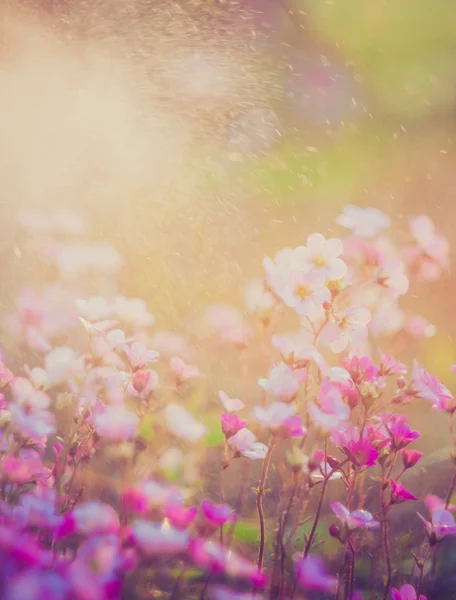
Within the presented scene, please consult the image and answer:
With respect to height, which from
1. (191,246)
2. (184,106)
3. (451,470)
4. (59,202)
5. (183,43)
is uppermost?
(183,43)

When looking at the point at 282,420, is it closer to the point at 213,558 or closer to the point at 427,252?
the point at 213,558

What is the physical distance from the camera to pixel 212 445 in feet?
2.98

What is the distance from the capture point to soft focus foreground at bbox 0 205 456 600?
0.46 metres

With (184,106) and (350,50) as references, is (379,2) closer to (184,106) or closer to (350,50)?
(350,50)

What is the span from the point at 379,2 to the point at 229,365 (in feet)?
3.59

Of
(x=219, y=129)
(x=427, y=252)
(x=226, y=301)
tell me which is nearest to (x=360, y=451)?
(x=427, y=252)

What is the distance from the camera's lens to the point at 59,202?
1.07m

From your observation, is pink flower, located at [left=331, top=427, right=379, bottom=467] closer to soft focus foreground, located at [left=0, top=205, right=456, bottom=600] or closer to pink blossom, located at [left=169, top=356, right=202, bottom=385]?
soft focus foreground, located at [left=0, top=205, right=456, bottom=600]

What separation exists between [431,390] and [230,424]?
0.76ft

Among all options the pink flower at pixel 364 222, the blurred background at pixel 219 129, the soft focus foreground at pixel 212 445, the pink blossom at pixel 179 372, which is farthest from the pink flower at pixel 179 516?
the blurred background at pixel 219 129

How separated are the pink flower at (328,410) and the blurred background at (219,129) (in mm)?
573

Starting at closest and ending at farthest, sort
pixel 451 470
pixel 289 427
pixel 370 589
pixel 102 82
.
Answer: pixel 289 427, pixel 370 589, pixel 451 470, pixel 102 82

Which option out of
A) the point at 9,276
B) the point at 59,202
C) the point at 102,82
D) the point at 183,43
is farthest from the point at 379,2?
the point at 9,276

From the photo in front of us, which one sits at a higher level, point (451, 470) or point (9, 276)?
point (9, 276)
